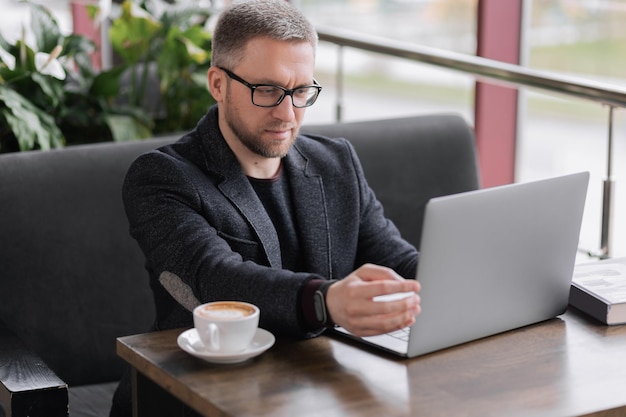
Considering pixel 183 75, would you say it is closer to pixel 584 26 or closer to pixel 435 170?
pixel 435 170

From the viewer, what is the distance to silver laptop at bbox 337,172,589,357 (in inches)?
58.9

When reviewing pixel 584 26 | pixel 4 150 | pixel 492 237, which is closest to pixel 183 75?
pixel 4 150

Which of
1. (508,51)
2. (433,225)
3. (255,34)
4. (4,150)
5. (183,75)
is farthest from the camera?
(508,51)

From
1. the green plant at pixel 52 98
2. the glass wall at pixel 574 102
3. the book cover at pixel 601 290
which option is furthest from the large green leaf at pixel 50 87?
the glass wall at pixel 574 102

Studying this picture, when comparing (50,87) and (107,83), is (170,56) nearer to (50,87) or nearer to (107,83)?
(107,83)

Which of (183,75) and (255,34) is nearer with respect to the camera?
(255,34)

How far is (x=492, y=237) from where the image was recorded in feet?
5.09

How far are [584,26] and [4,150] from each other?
11.0 meters

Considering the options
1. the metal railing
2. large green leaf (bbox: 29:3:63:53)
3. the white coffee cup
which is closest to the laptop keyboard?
the white coffee cup

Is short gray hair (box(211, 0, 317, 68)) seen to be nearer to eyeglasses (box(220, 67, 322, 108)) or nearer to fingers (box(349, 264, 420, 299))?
eyeglasses (box(220, 67, 322, 108))

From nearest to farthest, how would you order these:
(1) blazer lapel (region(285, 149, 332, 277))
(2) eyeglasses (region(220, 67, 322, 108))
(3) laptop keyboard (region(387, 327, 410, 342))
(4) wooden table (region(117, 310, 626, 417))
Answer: (4) wooden table (region(117, 310, 626, 417)) < (3) laptop keyboard (region(387, 327, 410, 342)) < (2) eyeglasses (region(220, 67, 322, 108)) < (1) blazer lapel (region(285, 149, 332, 277))

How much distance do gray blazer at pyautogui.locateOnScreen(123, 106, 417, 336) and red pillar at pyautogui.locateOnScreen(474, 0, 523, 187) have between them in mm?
1847

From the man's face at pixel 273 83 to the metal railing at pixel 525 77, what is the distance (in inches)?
32.1

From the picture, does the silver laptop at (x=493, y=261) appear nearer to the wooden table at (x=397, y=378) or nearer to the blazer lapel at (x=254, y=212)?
the wooden table at (x=397, y=378)
